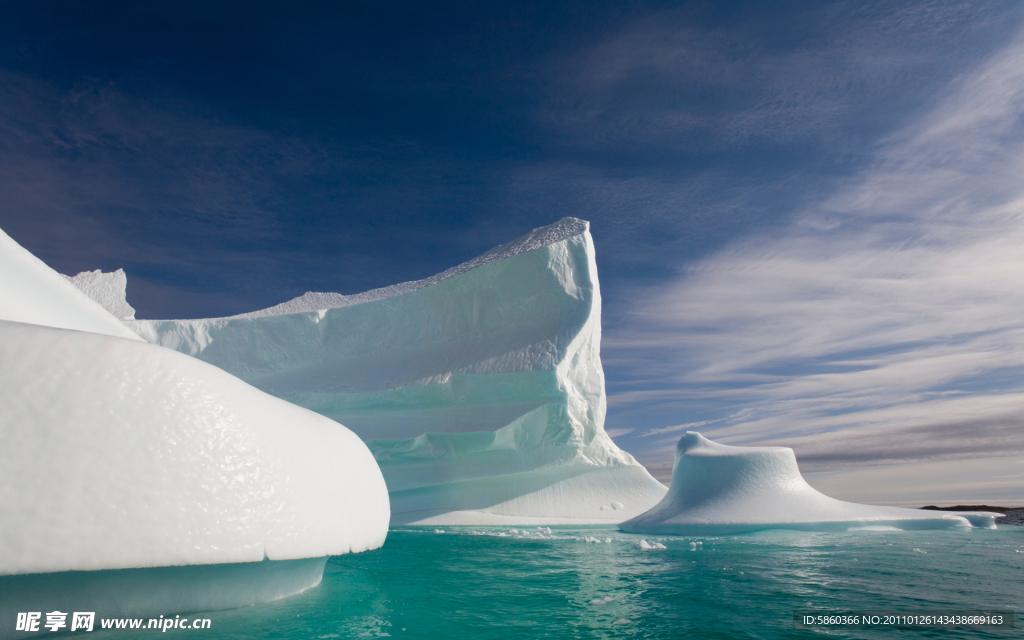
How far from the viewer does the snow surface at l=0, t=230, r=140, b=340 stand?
4395 millimetres

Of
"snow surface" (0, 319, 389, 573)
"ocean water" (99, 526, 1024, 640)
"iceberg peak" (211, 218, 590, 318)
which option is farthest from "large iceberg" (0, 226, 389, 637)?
"iceberg peak" (211, 218, 590, 318)

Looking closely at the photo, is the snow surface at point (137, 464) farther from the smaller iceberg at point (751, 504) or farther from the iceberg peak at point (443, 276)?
the iceberg peak at point (443, 276)

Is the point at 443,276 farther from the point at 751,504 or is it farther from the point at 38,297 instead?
the point at 38,297

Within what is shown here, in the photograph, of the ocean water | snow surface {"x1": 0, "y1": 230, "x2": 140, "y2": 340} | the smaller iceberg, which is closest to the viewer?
the ocean water

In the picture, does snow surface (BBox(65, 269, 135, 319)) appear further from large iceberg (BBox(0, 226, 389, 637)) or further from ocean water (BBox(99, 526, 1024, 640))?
large iceberg (BBox(0, 226, 389, 637))

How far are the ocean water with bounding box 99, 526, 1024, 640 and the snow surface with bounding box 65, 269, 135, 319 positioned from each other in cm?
1539

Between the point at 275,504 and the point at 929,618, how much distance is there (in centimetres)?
423

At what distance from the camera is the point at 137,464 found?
260cm

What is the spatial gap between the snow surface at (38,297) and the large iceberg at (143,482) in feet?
6.87

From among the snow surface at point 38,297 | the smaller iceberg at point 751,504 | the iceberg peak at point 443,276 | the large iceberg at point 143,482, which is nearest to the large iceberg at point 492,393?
the iceberg peak at point 443,276

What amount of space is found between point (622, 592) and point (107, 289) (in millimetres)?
20531

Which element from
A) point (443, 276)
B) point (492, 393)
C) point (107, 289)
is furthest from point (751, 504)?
point (107, 289)

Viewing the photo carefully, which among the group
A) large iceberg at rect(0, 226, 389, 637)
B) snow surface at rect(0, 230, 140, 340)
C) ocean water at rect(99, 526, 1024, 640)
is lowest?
ocean water at rect(99, 526, 1024, 640)

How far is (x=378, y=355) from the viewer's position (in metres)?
15.6
